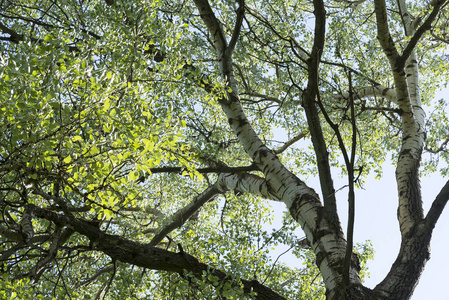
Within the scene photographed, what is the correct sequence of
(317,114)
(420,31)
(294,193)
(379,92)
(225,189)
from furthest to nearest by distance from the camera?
(379,92) < (225,189) < (420,31) < (294,193) < (317,114)

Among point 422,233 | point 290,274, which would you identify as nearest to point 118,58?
point 422,233

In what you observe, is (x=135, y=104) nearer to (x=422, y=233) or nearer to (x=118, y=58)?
(x=118, y=58)

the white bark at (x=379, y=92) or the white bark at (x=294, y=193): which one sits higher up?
the white bark at (x=379, y=92)

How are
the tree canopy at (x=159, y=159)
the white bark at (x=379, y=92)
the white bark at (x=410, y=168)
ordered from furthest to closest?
the white bark at (x=379, y=92) < the white bark at (x=410, y=168) < the tree canopy at (x=159, y=159)

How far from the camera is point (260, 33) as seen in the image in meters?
9.87

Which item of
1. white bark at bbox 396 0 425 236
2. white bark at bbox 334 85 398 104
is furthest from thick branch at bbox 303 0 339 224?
white bark at bbox 334 85 398 104

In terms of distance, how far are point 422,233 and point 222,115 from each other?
6839 millimetres

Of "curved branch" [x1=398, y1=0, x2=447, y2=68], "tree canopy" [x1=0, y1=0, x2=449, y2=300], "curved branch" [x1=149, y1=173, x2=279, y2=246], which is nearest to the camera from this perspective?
"tree canopy" [x1=0, y1=0, x2=449, y2=300]

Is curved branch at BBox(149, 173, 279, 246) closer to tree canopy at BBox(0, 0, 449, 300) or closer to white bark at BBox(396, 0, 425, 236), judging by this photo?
tree canopy at BBox(0, 0, 449, 300)

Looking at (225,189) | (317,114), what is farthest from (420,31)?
(225,189)

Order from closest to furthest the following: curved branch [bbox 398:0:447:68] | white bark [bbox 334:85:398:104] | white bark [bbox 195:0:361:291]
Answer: white bark [bbox 195:0:361:291]
curved branch [bbox 398:0:447:68]
white bark [bbox 334:85:398:104]

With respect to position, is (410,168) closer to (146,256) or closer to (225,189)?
(225,189)

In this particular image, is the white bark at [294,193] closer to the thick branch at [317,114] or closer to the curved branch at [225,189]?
the thick branch at [317,114]

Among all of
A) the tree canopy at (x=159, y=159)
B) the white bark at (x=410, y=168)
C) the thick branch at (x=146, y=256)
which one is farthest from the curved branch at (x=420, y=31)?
the thick branch at (x=146, y=256)
